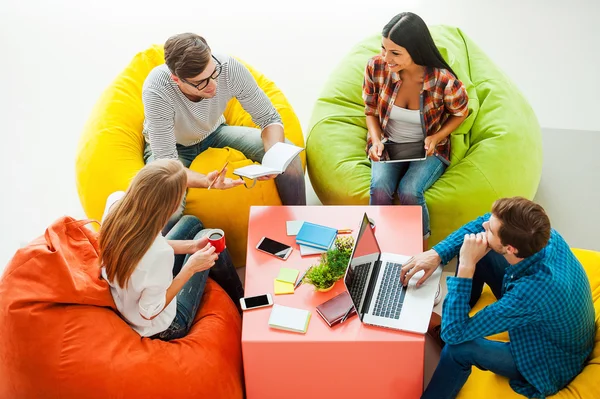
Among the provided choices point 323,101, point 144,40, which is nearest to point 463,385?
point 323,101

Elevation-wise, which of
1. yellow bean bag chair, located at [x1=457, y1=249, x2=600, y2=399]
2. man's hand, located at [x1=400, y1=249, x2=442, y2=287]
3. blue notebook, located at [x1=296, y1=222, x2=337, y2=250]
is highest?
blue notebook, located at [x1=296, y1=222, x2=337, y2=250]

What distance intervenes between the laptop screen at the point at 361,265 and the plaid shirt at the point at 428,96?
2.68 ft

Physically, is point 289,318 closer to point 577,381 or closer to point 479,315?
point 479,315

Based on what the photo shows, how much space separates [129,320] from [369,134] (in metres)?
1.53

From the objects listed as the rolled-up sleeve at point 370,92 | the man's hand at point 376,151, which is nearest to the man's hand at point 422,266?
the man's hand at point 376,151

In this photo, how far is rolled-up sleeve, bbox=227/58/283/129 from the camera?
2992 mm

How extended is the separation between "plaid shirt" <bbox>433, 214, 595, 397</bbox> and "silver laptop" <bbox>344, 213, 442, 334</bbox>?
119 mm

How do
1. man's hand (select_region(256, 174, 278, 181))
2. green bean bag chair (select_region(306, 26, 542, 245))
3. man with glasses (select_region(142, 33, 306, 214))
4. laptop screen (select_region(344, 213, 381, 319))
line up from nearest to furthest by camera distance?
laptop screen (select_region(344, 213, 381, 319)) < man with glasses (select_region(142, 33, 306, 214)) < man's hand (select_region(256, 174, 278, 181)) < green bean bag chair (select_region(306, 26, 542, 245))

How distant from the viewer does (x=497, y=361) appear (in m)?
2.24

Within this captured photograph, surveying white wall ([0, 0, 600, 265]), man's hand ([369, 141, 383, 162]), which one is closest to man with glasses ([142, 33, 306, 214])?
man's hand ([369, 141, 383, 162])

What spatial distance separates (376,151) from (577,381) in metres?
1.32

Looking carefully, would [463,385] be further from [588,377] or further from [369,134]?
[369,134]

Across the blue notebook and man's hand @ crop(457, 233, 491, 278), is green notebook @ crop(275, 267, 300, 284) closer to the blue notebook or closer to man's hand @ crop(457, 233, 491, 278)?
the blue notebook

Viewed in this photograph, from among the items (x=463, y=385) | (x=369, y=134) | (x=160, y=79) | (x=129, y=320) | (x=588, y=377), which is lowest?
(x=463, y=385)
